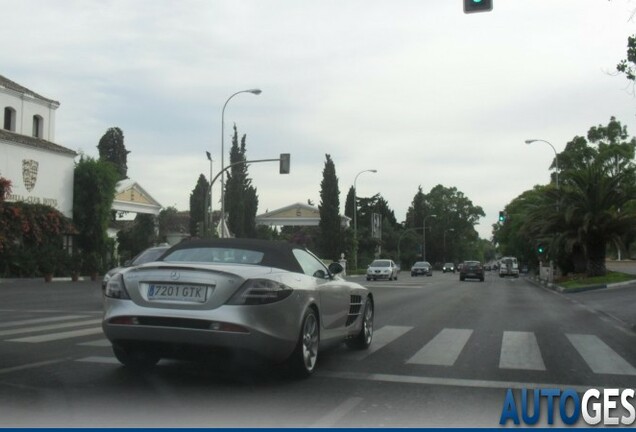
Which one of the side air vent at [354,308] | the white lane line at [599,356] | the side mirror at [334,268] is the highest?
the side mirror at [334,268]

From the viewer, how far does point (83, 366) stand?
23.9 ft

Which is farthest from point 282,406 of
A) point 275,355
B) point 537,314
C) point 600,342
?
point 537,314

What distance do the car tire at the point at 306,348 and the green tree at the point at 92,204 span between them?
35.1 m

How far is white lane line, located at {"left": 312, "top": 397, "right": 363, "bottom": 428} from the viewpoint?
4.99 meters

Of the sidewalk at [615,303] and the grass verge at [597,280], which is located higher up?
the grass verge at [597,280]

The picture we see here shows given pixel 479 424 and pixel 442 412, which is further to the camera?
pixel 442 412

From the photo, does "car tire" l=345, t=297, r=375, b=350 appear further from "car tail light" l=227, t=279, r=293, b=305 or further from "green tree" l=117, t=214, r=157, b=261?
"green tree" l=117, t=214, r=157, b=261

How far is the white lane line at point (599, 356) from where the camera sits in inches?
298

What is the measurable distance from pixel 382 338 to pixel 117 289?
495cm

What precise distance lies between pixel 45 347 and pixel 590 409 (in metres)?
6.81

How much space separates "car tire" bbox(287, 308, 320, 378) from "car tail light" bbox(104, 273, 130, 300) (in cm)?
178

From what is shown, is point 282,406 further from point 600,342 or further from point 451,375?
point 600,342

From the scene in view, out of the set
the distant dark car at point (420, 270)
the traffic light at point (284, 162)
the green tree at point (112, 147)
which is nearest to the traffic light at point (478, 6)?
the traffic light at point (284, 162)

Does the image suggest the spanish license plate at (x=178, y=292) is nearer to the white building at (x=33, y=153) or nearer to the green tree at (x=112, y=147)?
the white building at (x=33, y=153)
